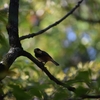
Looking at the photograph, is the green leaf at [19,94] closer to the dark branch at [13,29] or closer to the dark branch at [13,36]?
the dark branch at [13,36]

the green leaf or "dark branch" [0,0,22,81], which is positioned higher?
"dark branch" [0,0,22,81]

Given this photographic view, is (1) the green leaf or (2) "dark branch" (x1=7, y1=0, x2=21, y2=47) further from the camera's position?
(2) "dark branch" (x1=7, y1=0, x2=21, y2=47)

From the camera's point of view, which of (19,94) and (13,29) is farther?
(13,29)

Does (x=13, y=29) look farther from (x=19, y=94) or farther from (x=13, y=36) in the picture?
(x=19, y=94)

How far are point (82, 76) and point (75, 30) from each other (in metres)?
5.72

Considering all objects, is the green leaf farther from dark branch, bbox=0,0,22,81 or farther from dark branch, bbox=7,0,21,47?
dark branch, bbox=7,0,21,47

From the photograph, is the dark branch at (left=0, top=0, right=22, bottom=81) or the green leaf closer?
the green leaf

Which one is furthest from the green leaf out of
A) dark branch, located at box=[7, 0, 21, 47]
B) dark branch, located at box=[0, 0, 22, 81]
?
dark branch, located at box=[7, 0, 21, 47]

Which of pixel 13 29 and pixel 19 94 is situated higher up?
pixel 13 29

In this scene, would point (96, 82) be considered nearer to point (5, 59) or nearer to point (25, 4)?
point (5, 59)

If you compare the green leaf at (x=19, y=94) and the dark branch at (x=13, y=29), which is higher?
the dark branch at (x=13, y=29)

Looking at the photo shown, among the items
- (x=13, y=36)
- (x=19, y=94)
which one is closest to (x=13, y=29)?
(x=13, y=36)

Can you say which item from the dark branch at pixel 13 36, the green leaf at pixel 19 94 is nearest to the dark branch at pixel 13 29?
the dark branch at pixel 13 36

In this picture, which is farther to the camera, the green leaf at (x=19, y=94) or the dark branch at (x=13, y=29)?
the dark branch at (x=13, y=29)
